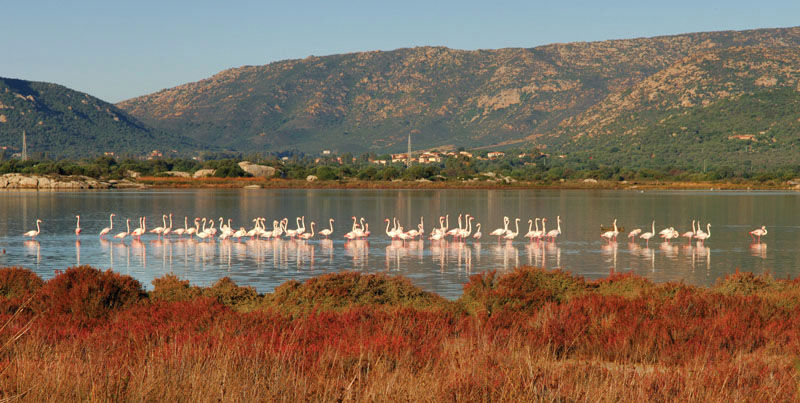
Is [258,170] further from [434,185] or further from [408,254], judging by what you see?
[408,254]

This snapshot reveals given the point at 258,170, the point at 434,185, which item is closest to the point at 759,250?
the point at 434,185

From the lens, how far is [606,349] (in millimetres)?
9398

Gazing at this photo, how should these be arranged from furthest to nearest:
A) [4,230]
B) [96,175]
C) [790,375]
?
[96,175] < [4,230] < [790,375]

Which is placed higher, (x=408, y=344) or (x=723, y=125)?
(x=723, y=125)

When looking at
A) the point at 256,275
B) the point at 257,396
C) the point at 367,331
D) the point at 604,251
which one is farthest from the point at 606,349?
the point at 604,251

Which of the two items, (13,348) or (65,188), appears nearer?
(13,348)

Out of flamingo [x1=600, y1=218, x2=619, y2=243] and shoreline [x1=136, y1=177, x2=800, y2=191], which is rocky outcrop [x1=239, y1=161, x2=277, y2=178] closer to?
shoreline [x1=136, y1=177, x2=800, y2=191]

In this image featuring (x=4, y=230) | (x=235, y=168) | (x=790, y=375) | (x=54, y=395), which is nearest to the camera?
(x=54, y=395)

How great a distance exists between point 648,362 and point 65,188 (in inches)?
4413

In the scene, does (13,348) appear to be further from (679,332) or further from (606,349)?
(679,332)

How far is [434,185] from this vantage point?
4948 inches

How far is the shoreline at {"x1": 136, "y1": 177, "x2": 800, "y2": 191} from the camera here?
11719 centimetres

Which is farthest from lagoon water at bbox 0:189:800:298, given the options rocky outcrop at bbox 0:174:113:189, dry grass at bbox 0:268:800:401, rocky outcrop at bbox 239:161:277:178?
rocky outcrop at bbox 239:161:277:178

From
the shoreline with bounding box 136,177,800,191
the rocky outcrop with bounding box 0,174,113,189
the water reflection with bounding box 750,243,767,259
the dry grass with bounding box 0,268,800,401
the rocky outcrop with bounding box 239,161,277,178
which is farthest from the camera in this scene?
the rocky outcrop with bounding box 239,161,277,178
